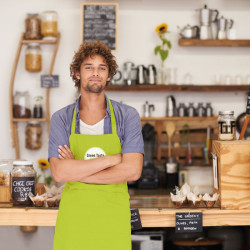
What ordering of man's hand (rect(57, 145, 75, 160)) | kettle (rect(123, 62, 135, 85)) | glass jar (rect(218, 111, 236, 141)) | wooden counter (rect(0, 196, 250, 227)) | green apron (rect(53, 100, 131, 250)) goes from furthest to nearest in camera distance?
kettle (rect(123, 62, 135, 85))
glass jar (rect(218, 111, 236, 141))
wooden counter (rect(0, 196, 250, 227))
man's hand (rect(57, 145, 75, 160))
green apron (rect(53, 100, 131, 250))

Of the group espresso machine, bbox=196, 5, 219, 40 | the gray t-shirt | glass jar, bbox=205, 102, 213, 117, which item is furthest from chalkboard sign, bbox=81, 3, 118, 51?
the gray t-shirt

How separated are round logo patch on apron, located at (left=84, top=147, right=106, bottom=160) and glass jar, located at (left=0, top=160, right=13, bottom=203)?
56 centimetres

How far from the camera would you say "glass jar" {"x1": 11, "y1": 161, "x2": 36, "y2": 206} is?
2084mm

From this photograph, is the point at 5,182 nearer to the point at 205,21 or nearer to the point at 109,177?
the point at 109,177

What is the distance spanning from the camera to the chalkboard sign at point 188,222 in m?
2.03

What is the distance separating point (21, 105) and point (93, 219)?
254cm

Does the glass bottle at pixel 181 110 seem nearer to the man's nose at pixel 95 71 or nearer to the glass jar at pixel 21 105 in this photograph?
the glass jar at pixel 21 105

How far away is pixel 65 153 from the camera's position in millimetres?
1917

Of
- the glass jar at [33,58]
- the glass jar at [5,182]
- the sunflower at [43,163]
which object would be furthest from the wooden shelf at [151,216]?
the glass jar at [33,58]

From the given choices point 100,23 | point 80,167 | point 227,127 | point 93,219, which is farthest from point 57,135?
point 100,23

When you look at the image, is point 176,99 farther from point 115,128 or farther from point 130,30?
point 115,128

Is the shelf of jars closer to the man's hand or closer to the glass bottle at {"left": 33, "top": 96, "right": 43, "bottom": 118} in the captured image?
the glass bottle at {"left": 33, "top": 96, "right": 43, "bottom": 118}

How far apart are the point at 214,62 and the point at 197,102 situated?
44 cm

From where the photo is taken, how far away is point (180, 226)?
6.68ft
